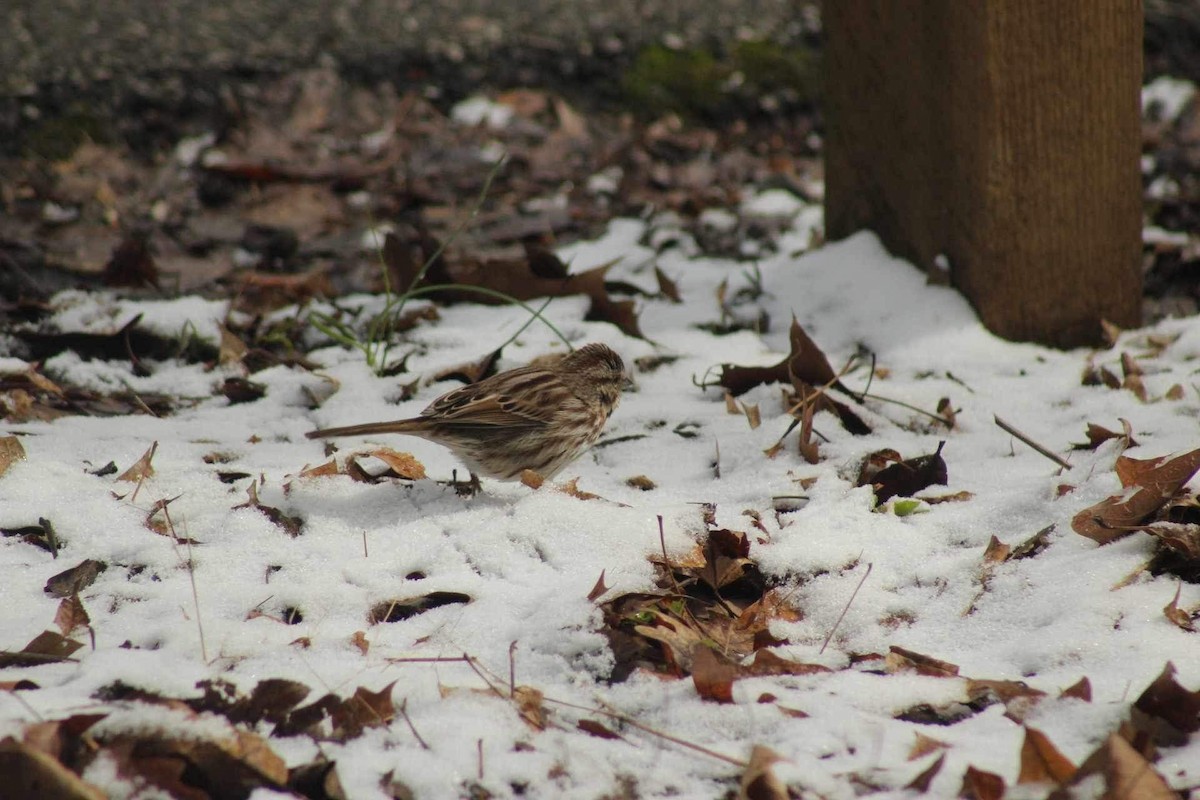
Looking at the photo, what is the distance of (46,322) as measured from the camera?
4625 millimetres

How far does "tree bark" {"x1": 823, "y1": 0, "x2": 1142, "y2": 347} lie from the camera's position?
438cm

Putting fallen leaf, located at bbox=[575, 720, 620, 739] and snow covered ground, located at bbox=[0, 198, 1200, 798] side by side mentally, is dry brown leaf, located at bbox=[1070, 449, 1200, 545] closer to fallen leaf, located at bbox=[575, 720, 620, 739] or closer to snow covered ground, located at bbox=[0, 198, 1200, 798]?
snow covered ground, located at bbox=[0, 198, 1200, 798]

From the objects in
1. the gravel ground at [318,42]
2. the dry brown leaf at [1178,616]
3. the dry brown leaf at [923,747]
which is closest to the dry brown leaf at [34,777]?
the dry brown leaf at [923,747]

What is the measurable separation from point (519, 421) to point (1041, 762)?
Answer: 1.92m

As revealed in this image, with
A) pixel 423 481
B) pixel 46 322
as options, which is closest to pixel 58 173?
pixel 46 322

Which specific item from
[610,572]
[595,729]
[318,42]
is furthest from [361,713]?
[318,42]

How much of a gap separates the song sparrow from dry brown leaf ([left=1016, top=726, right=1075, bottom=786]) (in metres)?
1.85

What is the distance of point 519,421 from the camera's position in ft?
12.1

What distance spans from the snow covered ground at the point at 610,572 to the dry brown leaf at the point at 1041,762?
0.06 ft

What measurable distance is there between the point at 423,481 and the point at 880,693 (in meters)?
1.62

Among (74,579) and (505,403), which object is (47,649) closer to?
(74,579)

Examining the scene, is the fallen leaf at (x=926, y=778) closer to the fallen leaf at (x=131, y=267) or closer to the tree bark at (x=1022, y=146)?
the tree bark at (x=1022, y=146)

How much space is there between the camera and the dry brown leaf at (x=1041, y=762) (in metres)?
2.18

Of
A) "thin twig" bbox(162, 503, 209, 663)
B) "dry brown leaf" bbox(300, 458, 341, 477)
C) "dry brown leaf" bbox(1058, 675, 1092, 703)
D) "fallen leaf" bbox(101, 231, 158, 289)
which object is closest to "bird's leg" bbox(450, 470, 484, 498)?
"dry brown leaf" bbox(300, 458, 341, 477)
